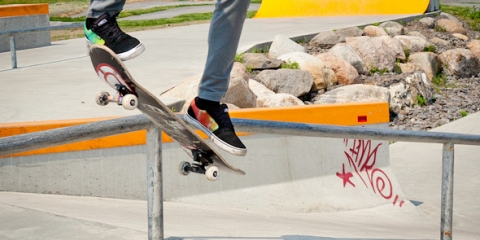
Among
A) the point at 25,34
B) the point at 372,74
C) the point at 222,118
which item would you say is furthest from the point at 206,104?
the point at 25,34

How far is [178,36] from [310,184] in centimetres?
861

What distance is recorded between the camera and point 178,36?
15.0 meters

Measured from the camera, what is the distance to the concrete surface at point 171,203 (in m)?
4.30

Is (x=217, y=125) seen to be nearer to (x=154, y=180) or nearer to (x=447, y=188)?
Result: (x=154, y=180)

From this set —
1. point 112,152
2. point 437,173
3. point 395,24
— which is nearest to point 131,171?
point 112,152

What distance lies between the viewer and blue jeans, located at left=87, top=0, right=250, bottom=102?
3.14 metres

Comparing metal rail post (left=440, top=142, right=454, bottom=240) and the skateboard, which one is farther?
metal rail post (left=440, top=142, right=454, bottom=240)

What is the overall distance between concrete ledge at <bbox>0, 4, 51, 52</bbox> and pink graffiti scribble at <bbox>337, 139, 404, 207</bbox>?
8411 millimetres

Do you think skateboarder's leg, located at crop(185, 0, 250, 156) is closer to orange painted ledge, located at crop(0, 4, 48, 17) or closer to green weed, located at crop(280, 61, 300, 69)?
green weed, located at crop(280, 61, 300, 69)

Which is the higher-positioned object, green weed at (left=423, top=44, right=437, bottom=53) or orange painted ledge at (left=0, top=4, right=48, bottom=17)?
orange painted ledge at (left=0, top=4, right=48, bottom=17)

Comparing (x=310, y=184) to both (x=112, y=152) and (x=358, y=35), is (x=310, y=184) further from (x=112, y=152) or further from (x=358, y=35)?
(x=358, y=35)

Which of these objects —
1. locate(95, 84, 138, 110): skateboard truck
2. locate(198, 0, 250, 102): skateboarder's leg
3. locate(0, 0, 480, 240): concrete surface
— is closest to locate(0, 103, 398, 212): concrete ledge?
locate(0, 0, 480, 240): concrete surface

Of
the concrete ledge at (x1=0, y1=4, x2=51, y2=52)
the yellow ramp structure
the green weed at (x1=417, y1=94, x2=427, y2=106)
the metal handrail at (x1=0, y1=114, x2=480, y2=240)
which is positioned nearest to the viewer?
the metal handrail at (x1=0, y1=114, x2=480, y2=240)

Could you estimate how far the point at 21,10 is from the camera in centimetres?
1435
